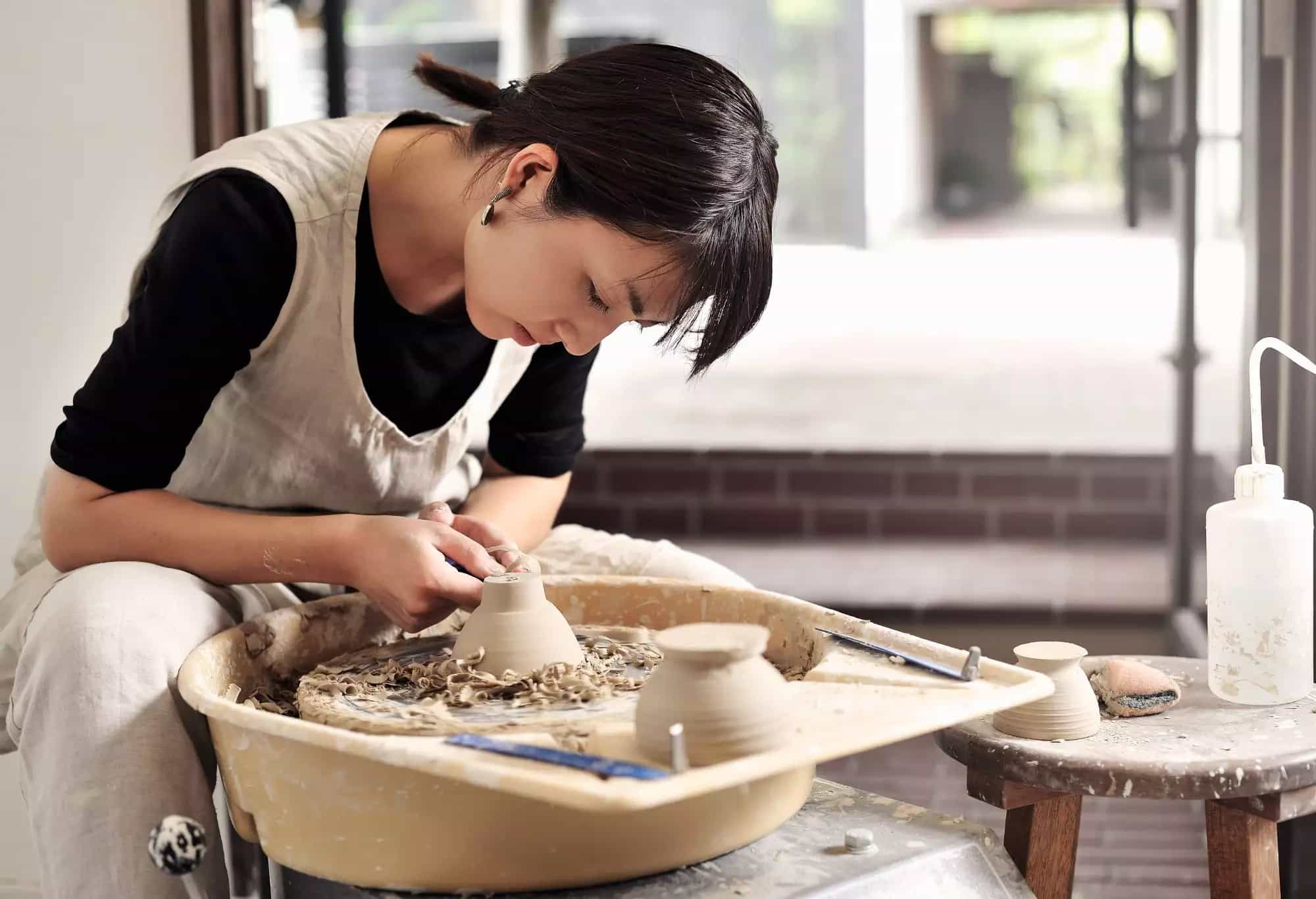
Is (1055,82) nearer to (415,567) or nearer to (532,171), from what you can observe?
(532,171)

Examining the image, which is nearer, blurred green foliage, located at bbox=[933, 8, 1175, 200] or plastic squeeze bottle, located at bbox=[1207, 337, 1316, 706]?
plastic squeeze bottle, located at bbox=[1207, 337, 1316, 706]

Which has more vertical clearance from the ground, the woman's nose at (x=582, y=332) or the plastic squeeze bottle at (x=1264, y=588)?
the woman's nose at (x=582, y=332)

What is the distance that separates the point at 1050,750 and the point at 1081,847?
1.14 meters

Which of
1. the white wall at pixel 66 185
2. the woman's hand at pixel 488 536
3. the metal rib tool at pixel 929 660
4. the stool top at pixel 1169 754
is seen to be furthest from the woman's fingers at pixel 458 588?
the white wall at pixel 66 185

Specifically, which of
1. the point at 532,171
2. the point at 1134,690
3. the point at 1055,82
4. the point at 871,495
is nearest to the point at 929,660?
the point at 1134,690

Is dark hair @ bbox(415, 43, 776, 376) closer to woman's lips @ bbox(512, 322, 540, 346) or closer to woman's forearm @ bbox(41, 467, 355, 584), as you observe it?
woman's lips @ bbox(512, 322, 540, 346)

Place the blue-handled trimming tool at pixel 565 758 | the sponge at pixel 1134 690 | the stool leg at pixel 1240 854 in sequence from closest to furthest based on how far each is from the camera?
the blue-handled trimming tool at pixel 565 758 < the stool leg at pixel 1240 854 < the sponge at pixel 1134 690

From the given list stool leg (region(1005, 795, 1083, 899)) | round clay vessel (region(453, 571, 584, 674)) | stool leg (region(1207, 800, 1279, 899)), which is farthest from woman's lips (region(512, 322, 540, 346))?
stool leg (region(1207, 800, 1279, 899))

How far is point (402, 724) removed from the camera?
0.98 meters

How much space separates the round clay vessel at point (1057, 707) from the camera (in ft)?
3.50

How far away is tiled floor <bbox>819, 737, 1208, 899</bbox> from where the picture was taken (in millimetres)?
1896

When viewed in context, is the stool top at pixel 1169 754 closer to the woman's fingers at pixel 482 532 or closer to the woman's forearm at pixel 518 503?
the woman's fingers at pixel 482 532

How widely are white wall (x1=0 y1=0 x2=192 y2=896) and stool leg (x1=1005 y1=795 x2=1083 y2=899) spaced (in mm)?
1361

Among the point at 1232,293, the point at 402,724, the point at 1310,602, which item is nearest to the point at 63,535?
the point at 402,724
